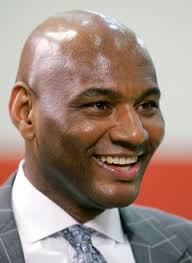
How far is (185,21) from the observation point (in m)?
2.25

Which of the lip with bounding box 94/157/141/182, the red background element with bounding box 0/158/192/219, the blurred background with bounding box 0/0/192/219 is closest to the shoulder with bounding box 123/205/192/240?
the lip with bounding box 94/157/141/182

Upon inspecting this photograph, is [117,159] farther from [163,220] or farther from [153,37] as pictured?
[153,37]

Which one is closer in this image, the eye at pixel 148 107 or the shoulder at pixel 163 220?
the eye at pixel 148 107

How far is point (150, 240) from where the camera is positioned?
1.35 meters

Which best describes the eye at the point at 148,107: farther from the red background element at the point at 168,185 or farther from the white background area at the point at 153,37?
the white background area at the point at 153,37

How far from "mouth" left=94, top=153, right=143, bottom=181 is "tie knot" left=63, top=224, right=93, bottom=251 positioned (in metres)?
0.15

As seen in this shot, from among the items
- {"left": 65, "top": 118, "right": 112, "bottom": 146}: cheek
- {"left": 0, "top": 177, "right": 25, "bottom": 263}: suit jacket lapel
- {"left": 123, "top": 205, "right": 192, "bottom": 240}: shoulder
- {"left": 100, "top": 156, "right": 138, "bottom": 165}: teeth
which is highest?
{"left": 65, "top": 118, "right": 112, "bottom": 146}: cheek

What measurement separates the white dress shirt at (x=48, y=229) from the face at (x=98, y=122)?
81 mm

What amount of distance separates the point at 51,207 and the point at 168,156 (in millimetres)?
868

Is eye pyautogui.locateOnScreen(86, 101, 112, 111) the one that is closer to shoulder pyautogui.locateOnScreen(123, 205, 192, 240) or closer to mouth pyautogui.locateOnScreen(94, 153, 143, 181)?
mouth pyautogui.locateOnScreen(94, 153, 143, 181)

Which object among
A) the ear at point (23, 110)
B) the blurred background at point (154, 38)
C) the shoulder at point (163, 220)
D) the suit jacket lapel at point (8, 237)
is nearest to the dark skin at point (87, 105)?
the ear at point (23, 110)

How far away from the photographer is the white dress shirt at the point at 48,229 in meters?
1.21

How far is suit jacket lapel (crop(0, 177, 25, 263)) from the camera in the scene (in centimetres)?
117

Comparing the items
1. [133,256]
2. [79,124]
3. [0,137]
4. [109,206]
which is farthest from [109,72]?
[0,137]
